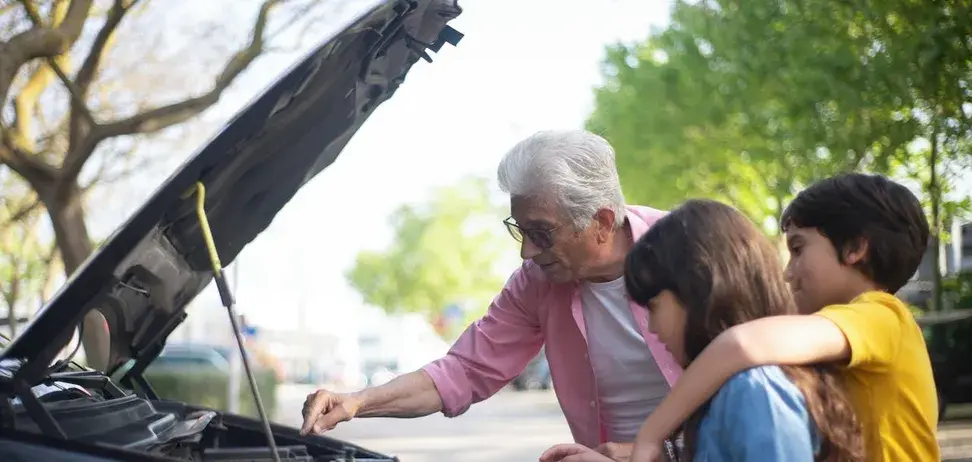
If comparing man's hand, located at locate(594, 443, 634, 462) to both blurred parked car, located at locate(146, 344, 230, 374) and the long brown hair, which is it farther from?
blurred parked car, located at locate(146, 344, 230, 374)

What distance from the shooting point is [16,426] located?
6.72 feet

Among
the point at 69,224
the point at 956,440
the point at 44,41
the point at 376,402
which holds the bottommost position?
the point at 956,440

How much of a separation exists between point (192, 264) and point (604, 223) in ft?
3.42

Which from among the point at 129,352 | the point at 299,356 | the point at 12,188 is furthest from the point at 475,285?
the point at 129,352

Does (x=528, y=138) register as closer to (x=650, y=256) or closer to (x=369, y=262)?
(x=650, y=256)

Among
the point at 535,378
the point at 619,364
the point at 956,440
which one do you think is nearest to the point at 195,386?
the point at 956,440

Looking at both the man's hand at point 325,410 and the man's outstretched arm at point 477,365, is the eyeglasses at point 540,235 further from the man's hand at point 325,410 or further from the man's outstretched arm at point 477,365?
the man's hand at point 325,410

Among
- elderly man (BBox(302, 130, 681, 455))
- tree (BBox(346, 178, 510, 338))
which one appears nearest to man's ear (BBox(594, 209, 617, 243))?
elderly man (BBox(302, 130, 681, 455))

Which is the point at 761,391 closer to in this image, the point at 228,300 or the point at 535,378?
the point at 228,300

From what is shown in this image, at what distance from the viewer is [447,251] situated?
2756 inches

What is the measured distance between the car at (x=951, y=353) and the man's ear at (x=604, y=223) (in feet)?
44.6

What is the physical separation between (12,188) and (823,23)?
18317 mm

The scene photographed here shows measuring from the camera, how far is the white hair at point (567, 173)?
3.03 meters

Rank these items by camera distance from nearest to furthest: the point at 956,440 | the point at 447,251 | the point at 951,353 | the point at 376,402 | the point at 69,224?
the point at 376,402 < the point at 69,224 < the point at 956,440 < the point at 951,353 < the point at 447,251
